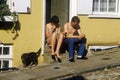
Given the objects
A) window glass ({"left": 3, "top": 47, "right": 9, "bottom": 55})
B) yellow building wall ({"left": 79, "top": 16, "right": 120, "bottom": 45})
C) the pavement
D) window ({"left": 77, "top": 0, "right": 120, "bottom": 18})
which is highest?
window ({"left": 77, "top": 0, "right": 120, "bottom": 18})

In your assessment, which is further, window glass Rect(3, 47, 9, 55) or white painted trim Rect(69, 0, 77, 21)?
white painted trim Rect(69, 0, 77, 21)

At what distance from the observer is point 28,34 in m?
13.1

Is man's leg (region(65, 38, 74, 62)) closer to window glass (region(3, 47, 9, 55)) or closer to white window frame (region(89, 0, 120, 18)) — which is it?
white window frame (region(89, 0, 120, 18))

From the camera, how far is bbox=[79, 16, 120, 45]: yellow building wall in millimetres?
13422

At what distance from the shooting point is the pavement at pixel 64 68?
1092 cm

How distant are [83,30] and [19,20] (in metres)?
1.91

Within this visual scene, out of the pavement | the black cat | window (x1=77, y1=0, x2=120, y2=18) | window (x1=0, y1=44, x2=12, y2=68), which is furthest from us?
window (x1=77, y1=0, x2=120, y2=18)

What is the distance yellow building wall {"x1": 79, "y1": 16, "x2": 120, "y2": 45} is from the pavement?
0.64m

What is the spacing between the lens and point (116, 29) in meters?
13.6

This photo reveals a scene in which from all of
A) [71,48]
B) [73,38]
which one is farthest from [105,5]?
[71,48]

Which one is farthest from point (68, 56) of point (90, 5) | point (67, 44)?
point (90, 5)

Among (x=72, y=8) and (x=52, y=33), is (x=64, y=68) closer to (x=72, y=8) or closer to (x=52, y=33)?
(x=52, y=33)

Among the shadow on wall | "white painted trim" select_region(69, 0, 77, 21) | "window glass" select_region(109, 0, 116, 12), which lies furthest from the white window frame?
the shadow on wall

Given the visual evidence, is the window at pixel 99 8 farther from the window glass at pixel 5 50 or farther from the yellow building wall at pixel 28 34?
the window glass at pixel 5 50
